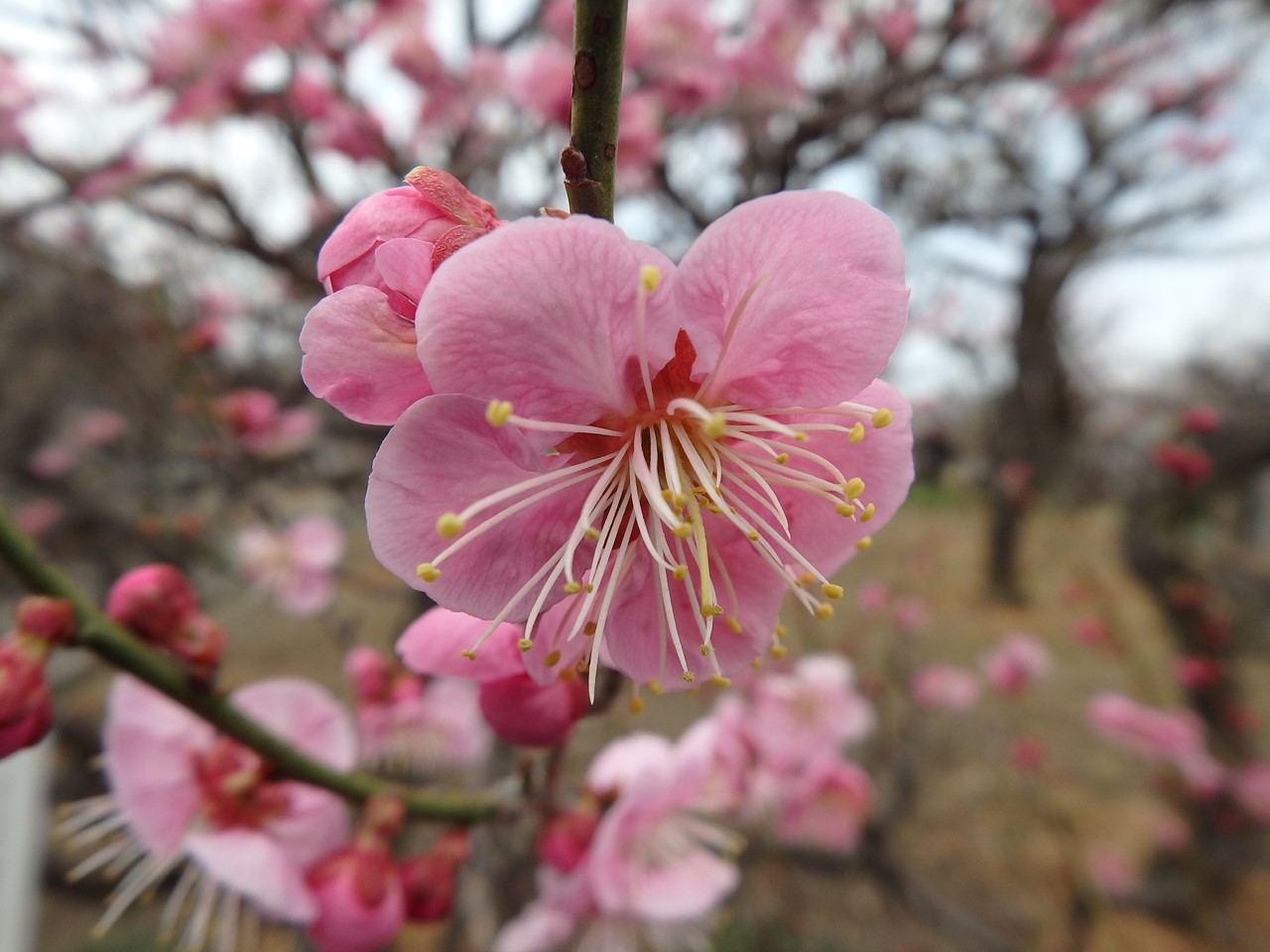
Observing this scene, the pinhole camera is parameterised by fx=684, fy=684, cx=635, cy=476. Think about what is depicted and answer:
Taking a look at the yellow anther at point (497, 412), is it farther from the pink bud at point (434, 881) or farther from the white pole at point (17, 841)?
the white pole at point (17, 841)

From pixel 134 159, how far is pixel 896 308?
8.68 ft

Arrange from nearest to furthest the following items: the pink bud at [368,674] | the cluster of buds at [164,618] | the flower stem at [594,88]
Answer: the flower stem at [594,88] < the cluster of buds at [164,618] < the pink bud at [368,674]

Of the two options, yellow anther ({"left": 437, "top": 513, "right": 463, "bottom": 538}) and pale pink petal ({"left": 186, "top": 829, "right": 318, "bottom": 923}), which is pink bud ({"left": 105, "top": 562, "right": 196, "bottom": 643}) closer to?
pale pink petal ({"left": 186, "top": 829, "right": 318, "bottom": 923})

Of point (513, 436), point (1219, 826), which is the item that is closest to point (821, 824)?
point (513, 436)

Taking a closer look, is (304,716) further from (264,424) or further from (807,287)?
(264,424)

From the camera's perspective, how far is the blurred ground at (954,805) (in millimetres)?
2406

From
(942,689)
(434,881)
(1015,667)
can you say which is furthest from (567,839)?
(942,689)

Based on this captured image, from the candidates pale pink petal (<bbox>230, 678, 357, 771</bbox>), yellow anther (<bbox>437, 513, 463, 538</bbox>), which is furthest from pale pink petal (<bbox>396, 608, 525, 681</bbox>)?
pale pink petal (<bbox>230, 678, 357, 771</bbox>)

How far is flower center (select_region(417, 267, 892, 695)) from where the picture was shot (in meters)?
0.38

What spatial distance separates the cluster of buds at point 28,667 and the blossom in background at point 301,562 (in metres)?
1.71

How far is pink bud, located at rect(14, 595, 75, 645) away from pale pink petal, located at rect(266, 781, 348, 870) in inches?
11.3

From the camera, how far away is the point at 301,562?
223 cm

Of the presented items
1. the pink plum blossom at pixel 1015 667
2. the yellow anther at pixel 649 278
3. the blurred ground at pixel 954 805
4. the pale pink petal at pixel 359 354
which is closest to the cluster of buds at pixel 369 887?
the pale pink petal at pixel 359 354

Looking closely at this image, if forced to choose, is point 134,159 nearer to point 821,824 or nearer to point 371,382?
point 371,382
